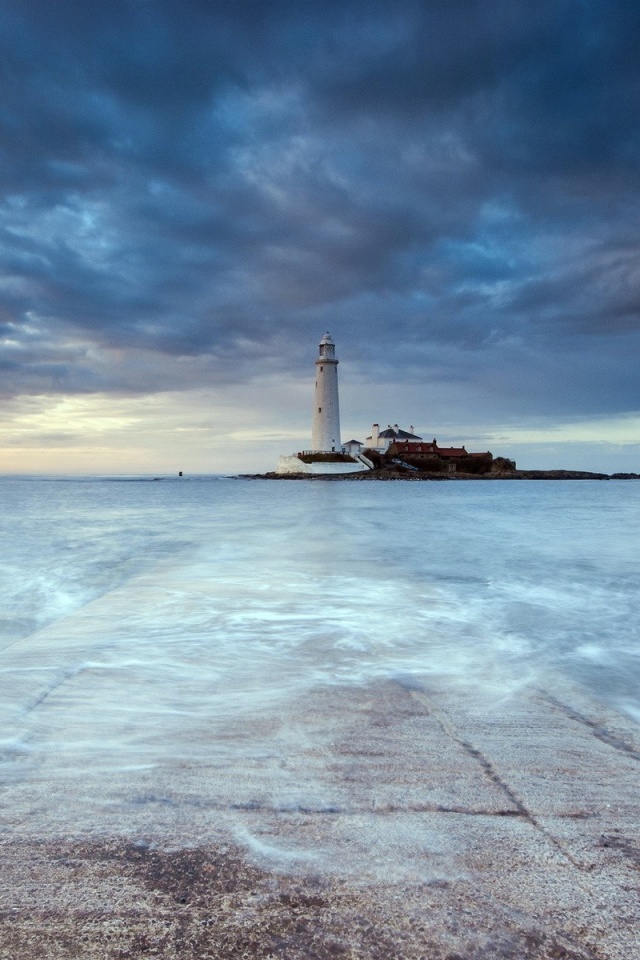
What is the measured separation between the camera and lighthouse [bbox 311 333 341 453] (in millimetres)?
57938

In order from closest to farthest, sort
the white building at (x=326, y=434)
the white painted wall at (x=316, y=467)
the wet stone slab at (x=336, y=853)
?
1. the wet stone slab at (x=336, y=853)
2. the white building at (x=326, y=434)
3. the white painted wall at (x=316, y=467)

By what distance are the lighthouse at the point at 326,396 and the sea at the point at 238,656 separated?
47.1 meters

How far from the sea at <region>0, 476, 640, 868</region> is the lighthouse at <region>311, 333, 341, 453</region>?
1854 inches

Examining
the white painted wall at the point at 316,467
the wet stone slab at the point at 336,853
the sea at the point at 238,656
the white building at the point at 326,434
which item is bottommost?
the sea at the point at 238,656

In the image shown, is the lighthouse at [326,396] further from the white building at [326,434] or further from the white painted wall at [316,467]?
the white painted wall at [316,467]

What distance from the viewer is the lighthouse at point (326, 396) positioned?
5794cm

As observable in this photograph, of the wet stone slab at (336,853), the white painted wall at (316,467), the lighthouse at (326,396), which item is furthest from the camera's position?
the white painted wall at (316,467)

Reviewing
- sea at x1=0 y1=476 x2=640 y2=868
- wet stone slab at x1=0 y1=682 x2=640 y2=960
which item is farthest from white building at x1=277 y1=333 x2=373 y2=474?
wet stone slab at x1=0 y1=682 x2=640 y2=960

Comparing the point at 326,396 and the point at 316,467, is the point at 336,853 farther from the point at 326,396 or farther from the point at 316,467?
the point at 316,467

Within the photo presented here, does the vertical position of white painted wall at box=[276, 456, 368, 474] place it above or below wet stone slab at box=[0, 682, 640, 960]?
above

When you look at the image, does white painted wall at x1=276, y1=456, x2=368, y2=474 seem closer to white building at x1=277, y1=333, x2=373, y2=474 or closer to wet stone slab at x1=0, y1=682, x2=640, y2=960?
white building at x1=277, y1=333, x2=373, y2=474

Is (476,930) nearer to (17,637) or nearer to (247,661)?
(247,661)

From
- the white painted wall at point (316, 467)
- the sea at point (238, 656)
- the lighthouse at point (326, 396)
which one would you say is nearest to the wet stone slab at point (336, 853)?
the sea at point (238, 656)

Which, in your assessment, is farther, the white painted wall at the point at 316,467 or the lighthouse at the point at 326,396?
the white painted wall at the point at 316,467
